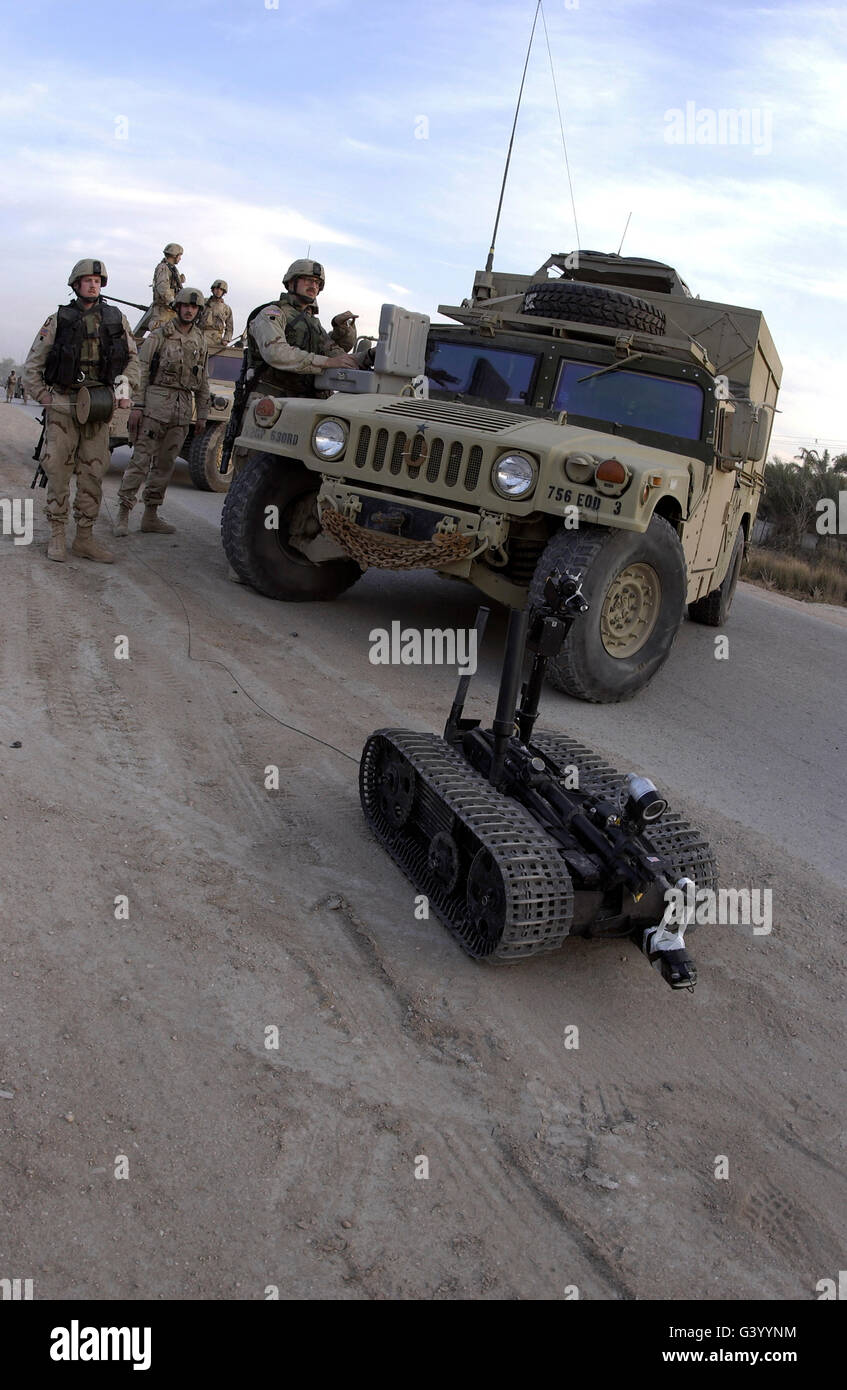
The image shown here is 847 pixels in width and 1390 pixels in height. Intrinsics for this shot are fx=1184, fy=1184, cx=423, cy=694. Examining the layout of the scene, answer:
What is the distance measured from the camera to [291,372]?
8219 millimetres

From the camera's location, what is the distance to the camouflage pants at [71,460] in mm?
7547

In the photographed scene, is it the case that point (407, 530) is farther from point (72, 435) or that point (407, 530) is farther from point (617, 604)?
point (72, 435)

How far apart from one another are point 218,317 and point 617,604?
9740 mm

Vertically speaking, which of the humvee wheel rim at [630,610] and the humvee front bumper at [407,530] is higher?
the humvee front bumper at [407,530]

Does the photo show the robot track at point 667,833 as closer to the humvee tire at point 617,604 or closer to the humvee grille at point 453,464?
the humvee tire at point 617,604

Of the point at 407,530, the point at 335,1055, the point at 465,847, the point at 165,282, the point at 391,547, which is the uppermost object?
the point at 165,282

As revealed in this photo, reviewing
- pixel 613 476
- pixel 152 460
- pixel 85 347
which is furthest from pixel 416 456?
pixel 152 460

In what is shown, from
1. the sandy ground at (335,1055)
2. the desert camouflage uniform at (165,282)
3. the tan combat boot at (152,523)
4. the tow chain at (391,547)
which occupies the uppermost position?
the desert camouflage uniform at (165,282)

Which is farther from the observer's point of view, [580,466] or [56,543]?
[56,543]

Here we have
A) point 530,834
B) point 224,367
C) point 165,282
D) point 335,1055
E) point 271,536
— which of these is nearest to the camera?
point 335,1055

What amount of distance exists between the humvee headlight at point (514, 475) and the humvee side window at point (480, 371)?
135cm

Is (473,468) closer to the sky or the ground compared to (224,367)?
closer to the ground

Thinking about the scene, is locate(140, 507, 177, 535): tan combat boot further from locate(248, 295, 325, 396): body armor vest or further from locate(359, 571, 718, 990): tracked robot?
locate(359, 571, 718, 990): tracked robot

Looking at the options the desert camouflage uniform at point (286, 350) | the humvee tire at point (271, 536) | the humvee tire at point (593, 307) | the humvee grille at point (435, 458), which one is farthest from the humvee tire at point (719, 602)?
the humvee grille at point (435, 458)
